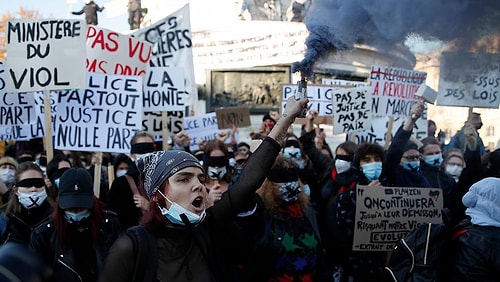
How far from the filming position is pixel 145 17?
1816cm

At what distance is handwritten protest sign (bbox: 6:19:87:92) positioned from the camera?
22.2 ft

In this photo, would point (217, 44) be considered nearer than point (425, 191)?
No

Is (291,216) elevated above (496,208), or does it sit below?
below

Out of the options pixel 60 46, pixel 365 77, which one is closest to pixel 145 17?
pixel 365 77

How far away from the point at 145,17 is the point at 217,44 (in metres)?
4.75

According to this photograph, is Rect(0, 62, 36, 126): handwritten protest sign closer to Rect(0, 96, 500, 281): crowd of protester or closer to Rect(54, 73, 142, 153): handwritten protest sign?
Rect(54, 73, 142, 153): handwritten protest sign

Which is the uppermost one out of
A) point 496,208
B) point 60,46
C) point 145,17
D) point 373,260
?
point 145,17

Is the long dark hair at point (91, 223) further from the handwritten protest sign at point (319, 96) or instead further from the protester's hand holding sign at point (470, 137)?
the handwritten protest sign at point (319, 96)

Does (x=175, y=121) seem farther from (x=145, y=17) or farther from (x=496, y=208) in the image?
(x=145, y=17)

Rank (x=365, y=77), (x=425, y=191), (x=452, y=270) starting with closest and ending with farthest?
1. (x=452, y=270)
2. (x=425, y=191)
3. (x=365, y=77)

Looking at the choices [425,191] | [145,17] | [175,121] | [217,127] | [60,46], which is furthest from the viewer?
[145,17]

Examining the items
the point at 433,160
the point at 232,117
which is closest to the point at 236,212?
the point at 433,160

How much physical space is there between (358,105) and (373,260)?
10.5ft

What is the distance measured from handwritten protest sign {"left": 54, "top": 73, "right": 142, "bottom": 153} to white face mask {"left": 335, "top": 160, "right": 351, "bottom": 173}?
8.32ft
